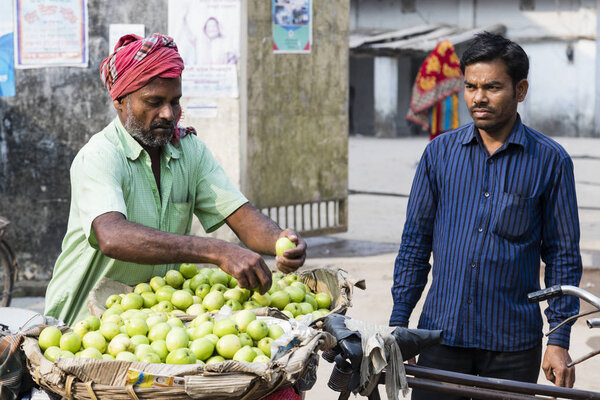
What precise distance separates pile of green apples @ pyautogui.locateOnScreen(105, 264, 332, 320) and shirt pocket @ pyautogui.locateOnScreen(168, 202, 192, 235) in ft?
0.46

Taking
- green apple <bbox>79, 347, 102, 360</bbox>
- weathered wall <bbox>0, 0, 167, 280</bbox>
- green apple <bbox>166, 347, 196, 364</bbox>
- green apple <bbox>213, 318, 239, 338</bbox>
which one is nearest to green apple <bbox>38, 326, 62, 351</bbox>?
green apple <bbox>79, 347, 102, 360</bbox>

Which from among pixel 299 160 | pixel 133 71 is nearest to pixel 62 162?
pixel 299 160

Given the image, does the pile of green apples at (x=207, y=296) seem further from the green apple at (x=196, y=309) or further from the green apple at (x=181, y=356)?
the green apple at (x=181, y=356)

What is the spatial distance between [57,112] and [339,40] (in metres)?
3.14

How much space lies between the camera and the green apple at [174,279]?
3125mm

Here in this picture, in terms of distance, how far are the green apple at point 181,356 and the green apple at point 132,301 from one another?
461 millimetres

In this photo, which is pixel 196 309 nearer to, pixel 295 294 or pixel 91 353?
pixel 295 294

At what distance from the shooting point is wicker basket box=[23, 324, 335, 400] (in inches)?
88.8

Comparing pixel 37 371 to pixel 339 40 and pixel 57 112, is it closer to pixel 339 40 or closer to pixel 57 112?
pixel 57 112

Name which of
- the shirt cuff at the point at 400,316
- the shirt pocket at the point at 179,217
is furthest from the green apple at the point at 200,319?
the shirt cuff at the point at 400,316

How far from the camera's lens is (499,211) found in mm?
3037

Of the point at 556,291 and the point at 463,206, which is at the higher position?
the point at 463,206

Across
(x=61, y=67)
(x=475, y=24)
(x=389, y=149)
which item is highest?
(x=475, y=24)

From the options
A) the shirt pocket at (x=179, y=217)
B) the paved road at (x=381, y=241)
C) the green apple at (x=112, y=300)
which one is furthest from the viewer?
the paved road at (x=381, y=241)
